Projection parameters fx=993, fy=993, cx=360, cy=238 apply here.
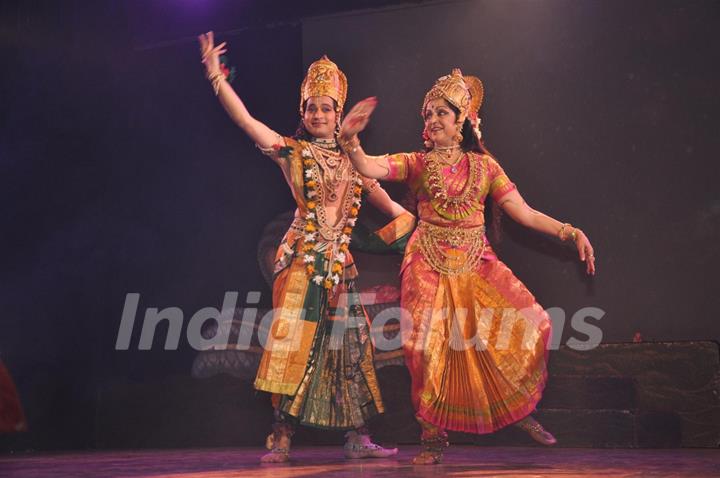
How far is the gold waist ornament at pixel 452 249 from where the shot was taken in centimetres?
461

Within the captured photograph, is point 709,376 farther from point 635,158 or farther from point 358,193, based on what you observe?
point 358,193

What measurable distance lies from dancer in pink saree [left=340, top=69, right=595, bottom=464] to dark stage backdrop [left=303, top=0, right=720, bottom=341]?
0.51m

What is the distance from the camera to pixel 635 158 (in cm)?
511

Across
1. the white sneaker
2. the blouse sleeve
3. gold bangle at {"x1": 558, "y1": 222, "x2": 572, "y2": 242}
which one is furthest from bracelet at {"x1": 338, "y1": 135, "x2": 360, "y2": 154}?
the white sneaker

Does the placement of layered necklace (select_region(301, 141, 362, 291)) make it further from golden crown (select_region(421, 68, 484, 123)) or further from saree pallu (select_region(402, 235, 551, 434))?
golden crown (select_region(421, 68, 484, 123))

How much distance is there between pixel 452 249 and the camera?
4625 millimetres

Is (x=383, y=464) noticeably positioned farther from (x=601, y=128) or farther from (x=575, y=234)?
(x=601, y=128)

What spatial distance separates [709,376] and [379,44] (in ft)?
8.13

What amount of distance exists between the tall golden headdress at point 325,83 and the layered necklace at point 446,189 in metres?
0.53

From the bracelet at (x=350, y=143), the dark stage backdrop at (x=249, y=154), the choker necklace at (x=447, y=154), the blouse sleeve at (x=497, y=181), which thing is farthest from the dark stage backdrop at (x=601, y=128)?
the bracelet at (x=350, y=143)

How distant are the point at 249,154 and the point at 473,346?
2.08 meters

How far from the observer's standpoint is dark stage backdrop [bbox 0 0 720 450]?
5.05 meters

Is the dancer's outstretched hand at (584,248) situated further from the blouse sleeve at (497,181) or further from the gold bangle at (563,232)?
the blouse sleeve at (497,181)

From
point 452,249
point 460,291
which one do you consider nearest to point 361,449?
point 460,291
